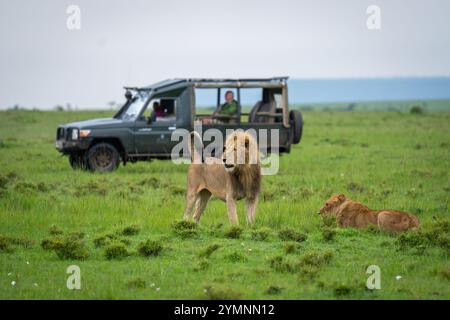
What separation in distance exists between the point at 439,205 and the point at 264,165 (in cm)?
804

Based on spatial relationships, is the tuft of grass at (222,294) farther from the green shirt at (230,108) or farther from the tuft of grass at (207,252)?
the green shirt at (230,108)

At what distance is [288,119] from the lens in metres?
22.9

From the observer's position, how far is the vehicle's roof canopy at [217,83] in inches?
881

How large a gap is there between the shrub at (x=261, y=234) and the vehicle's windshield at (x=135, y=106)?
10730 mm

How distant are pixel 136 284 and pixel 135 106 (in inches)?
547

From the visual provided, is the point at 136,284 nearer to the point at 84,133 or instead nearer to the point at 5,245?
the point at 5,245

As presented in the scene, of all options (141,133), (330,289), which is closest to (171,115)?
(141,133)

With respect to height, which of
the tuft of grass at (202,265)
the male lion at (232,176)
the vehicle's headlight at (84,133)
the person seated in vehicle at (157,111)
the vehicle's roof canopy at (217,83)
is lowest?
the tuft of grass at (202,265)

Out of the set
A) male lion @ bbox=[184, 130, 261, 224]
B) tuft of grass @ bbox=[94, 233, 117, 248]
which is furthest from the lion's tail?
tuft of grass @ bbox=[94, 233, 117, 248]

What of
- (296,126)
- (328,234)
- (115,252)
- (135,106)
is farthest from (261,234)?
(135,106)

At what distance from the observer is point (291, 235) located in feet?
39.5

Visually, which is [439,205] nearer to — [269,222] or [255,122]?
[269,222]

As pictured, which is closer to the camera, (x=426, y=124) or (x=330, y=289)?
(x=330, y=289)

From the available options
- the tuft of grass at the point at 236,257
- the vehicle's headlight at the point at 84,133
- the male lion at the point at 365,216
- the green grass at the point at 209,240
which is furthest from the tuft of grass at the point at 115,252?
the vehicle's headlight at the point at 84,133
